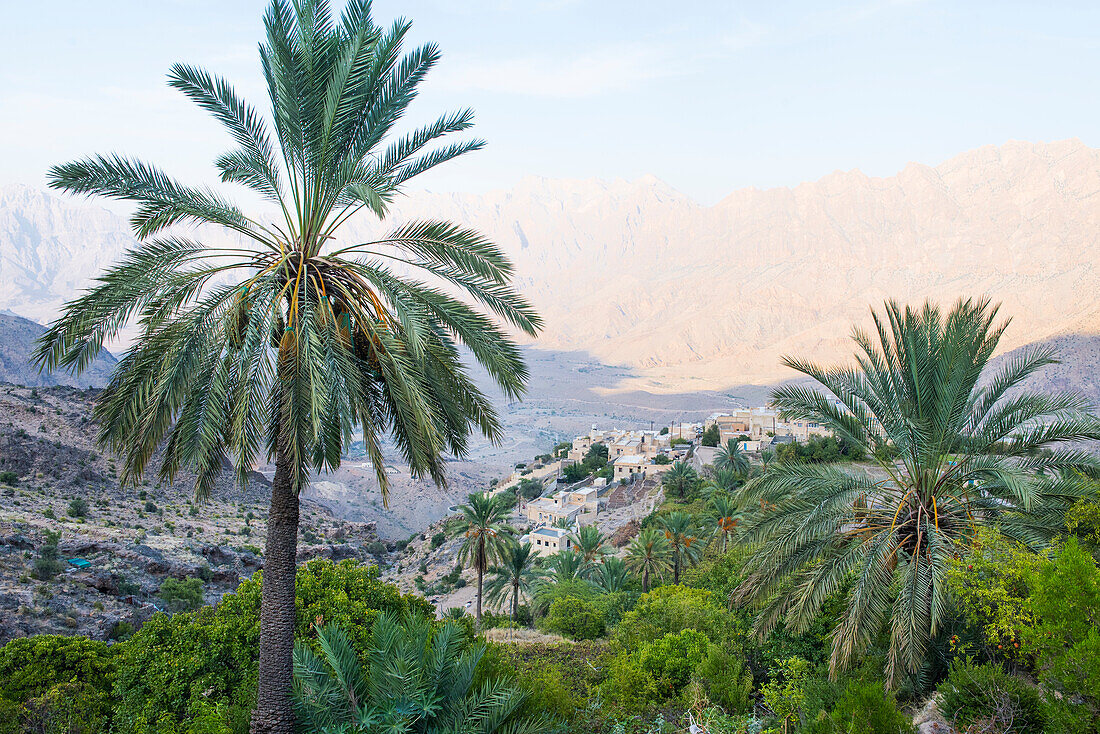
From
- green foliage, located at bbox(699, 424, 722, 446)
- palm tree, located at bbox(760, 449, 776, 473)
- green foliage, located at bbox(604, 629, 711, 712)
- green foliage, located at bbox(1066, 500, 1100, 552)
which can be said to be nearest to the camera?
green foliage, located at bbox(1066, 500, 1100, 552)

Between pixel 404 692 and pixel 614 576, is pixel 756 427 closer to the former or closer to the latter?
pixel 614 576

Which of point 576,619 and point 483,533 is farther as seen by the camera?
point 483,533

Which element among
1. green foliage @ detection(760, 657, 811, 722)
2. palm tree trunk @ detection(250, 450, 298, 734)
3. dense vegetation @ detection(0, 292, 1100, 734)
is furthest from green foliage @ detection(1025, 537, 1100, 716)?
palm tree trunk @ detection(250, 450, 298, 734)

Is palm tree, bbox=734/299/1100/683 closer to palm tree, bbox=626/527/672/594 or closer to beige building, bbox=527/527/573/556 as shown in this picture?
palm tree, bbox=626/527/672/594

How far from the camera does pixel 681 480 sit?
142 feet

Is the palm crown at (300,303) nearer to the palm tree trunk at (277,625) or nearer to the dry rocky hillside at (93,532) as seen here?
the palm tree trunk at (277,625)

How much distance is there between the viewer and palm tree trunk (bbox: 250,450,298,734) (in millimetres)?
6184

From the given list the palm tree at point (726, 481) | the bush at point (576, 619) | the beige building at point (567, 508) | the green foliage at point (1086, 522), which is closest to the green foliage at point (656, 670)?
the green foliage at point (1086, 522)

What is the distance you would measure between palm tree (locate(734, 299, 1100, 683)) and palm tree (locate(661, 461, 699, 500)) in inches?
1360

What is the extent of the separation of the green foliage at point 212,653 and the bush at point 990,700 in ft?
21.7

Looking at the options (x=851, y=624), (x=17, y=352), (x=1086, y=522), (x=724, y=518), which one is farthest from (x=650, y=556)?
(x=17, y=352)

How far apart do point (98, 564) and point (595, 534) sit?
2049 cm

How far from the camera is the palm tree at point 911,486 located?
7.80m

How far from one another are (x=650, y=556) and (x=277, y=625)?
20173 millimetres
